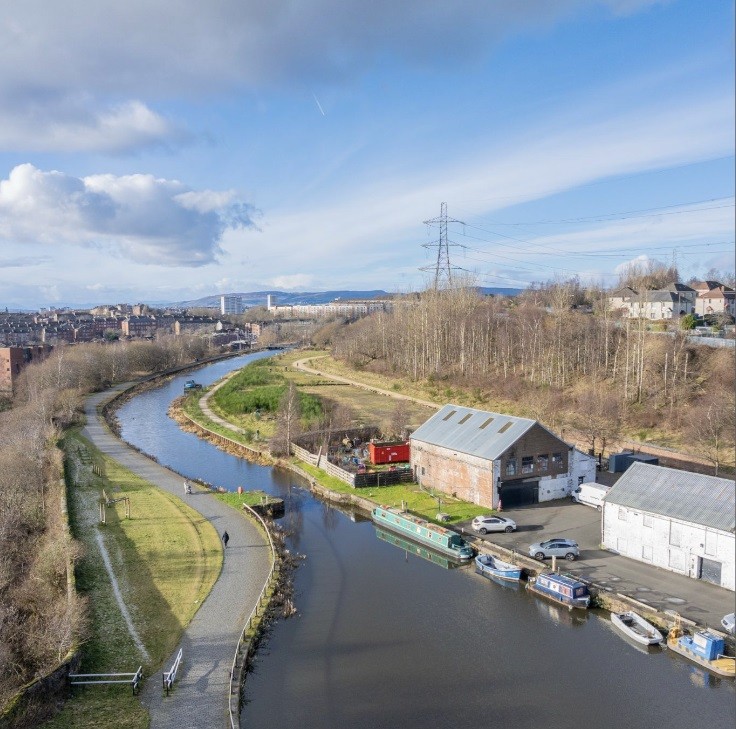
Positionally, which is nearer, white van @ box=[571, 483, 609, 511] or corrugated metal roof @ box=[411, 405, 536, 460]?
white van @ box=[571, 483, 609, 511]

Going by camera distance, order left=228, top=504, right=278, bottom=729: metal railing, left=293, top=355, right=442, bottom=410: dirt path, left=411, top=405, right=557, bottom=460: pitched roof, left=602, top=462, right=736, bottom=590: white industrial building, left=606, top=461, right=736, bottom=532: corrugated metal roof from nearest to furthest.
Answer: left=228, top=504, right=278, bottom=729: metal railing < left=606, top=461, right=736, bottom=532: corrugated metal roof < left=602, top=462, right=736, bottom=590: white industrial building < left=411, top=405, right=557, bottom=460: pitched roof < left=293, top=355, right=442, bottom=410: dirt path

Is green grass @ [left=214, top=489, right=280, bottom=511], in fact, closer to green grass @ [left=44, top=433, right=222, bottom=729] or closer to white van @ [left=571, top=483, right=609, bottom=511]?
green grass @ [left=44, top=433, right=222, bottom=729]

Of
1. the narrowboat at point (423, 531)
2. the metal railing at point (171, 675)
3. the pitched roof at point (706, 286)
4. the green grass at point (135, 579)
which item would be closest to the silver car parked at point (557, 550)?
the narrowboat at point (423, 531)

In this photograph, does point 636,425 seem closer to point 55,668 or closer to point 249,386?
point 55,668

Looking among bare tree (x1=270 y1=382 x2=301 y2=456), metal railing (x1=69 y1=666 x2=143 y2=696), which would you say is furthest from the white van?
metal railing (x1=69 y1=666 x2=143 y2=696)

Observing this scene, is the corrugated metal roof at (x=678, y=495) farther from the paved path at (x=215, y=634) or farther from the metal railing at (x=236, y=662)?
the paved path at (x=215, y=634)

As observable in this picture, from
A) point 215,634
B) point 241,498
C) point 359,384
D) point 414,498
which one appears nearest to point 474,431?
point 414,498

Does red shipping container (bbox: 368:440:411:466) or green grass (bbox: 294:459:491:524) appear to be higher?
red shipping container (bbox: 368:440:411:466)

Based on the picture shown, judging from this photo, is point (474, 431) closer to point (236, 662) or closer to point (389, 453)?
point (389, 453)
